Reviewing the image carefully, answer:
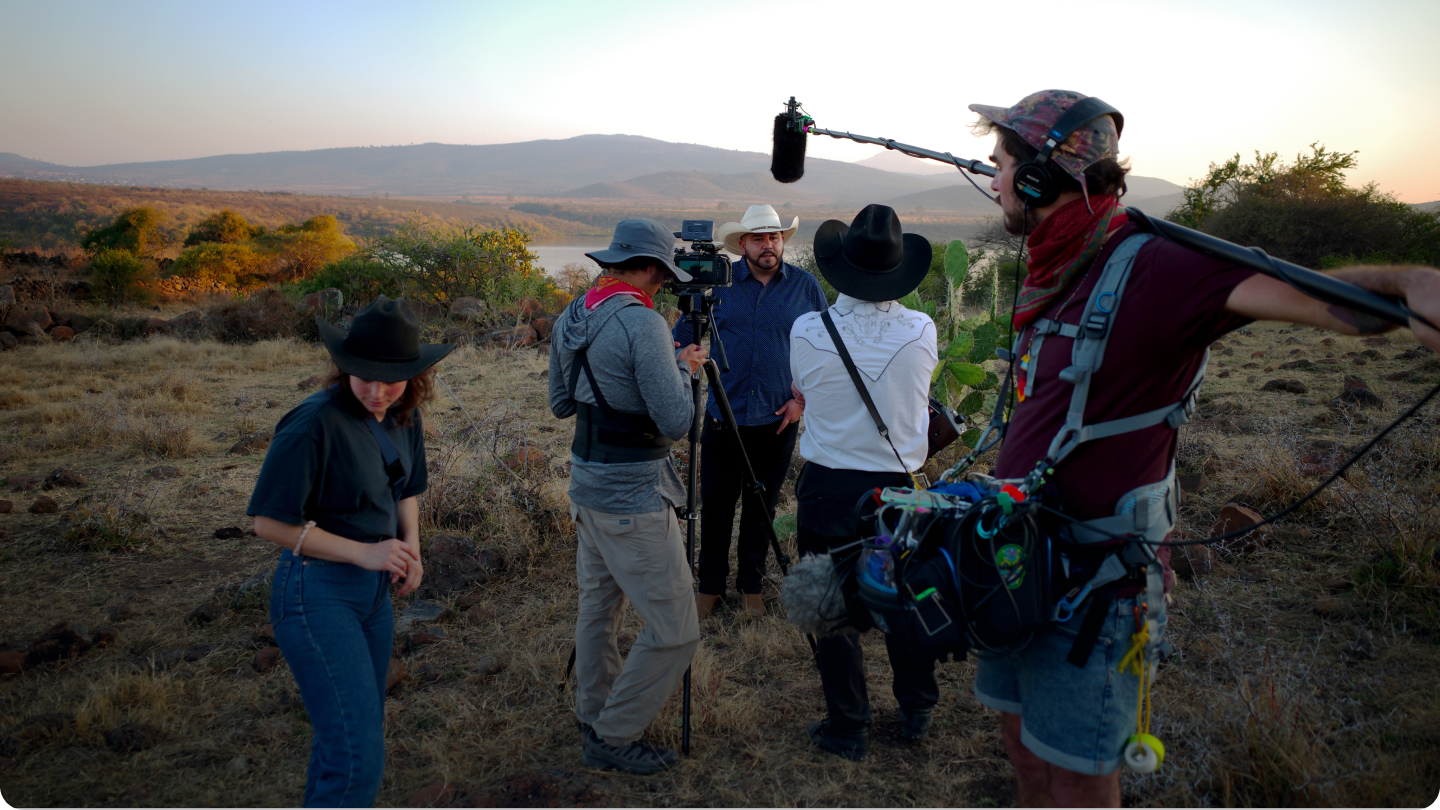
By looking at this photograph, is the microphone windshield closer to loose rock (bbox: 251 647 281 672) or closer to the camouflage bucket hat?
the camouflage bucket hat

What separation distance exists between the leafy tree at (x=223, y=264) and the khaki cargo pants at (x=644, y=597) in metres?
21.6

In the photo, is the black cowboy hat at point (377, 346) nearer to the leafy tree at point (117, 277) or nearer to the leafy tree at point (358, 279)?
the leafy tree at point (358, 279)

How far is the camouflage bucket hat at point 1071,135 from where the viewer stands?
160cm

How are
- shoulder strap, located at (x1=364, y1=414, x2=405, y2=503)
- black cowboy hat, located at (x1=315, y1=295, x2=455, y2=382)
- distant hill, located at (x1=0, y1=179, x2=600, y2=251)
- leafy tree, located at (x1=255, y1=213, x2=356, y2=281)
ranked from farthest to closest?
distant hill, located at (x1=0, y1=179, x2=600, y2=251) < leafy tree, located at (x1=255, y1=213, x2=356, y2=281) < shoulder strap, located at (x1=364, y1=414, x2=405, y2=503) < black cowboy hat, located at (x1=315, y1=295, x2=455, y2=382)

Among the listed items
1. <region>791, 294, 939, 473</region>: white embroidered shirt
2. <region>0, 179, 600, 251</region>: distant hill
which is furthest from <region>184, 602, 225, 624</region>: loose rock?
<region>0, 179, 600, 251</region>: distant hill

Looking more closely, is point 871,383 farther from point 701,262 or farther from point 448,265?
point 448,265

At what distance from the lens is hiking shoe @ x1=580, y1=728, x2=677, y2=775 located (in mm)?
2727

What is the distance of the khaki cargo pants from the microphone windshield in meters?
1.72

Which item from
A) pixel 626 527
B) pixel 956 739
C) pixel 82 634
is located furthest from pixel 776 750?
pixel 82 634

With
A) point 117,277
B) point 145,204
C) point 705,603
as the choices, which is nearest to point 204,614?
point 705,603

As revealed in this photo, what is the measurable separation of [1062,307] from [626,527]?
5.19ft

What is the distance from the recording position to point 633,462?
264 cm

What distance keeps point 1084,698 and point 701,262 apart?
219 cm

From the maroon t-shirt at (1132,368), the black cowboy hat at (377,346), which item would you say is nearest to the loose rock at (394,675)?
the black cowboy hat at (377,346)
